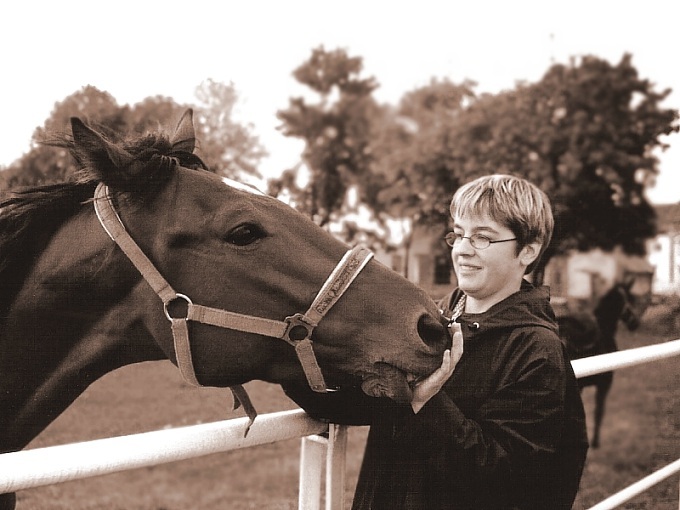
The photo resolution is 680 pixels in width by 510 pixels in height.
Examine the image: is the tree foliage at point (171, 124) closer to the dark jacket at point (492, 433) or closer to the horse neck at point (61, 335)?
the horse neck at point (61, 335)

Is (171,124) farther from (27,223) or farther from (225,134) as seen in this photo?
(225,134)

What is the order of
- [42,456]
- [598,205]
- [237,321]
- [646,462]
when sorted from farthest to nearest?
1. [598,205]
2. [646,462]
3. [237,321]
4. [42,456]

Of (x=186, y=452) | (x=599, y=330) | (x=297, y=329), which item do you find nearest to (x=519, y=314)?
(x=297, y=329)

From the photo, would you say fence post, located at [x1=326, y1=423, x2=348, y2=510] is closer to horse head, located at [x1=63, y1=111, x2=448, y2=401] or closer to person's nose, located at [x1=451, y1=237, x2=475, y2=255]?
horse head, located at [x1=63, y1=111, x2=448, y2=401]

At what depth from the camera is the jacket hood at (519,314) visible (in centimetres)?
156

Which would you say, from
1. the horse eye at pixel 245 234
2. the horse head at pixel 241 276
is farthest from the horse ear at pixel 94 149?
the horse eye at pixel 245 234

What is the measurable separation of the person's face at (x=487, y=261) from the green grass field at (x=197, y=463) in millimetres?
2308

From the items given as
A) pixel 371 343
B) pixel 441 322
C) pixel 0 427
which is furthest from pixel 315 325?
pixel 0 427

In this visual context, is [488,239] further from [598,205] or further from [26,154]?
[598,205]

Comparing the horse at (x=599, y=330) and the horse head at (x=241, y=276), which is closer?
the horse head at (x=241, y=276)

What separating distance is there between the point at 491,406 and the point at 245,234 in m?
0.74

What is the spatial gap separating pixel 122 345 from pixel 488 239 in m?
1.05

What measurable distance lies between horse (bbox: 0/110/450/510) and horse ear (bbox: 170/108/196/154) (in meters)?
0.09

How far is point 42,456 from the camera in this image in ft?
3.35
